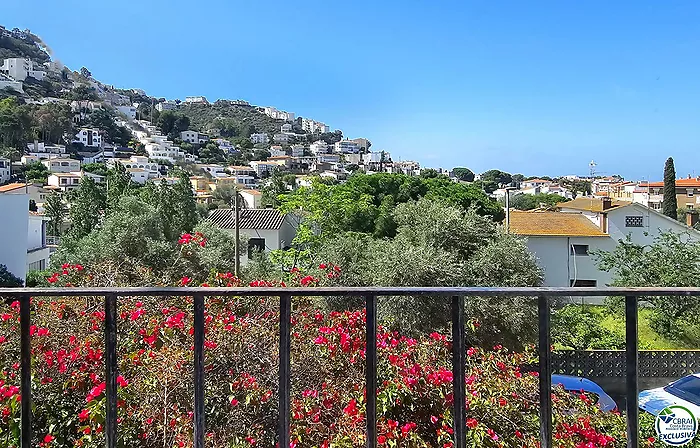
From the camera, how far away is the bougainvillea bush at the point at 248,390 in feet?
5.98

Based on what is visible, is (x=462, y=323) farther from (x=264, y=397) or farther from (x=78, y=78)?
(x=78, y=78)

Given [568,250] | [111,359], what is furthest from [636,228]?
[111,359]

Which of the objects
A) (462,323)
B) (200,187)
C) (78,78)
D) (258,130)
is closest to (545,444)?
(462,323)

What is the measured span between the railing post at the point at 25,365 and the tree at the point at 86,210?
18.5m

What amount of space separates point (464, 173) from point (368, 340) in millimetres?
80252

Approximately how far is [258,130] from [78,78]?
117 ft

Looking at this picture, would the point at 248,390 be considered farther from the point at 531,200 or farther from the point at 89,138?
the point at 89,138

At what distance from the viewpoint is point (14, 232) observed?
1767 cm

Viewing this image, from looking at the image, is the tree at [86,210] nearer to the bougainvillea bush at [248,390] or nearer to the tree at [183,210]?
the tree at [183,210]

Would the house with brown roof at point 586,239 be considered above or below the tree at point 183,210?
below

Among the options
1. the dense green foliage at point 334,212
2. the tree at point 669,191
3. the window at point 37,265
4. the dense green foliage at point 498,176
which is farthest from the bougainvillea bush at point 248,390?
the dense green foliage at point 498,176

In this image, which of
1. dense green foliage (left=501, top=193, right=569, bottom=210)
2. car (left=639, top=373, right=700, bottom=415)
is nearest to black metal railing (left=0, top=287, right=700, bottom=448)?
car (left=639, top=373, right=700, bottom=415)

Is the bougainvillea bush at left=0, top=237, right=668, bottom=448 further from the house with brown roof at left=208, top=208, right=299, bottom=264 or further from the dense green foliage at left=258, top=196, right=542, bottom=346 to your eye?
the house with brown roof at left=208, top=208, right=299, bottom=264

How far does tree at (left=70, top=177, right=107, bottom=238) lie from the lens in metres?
18.3
